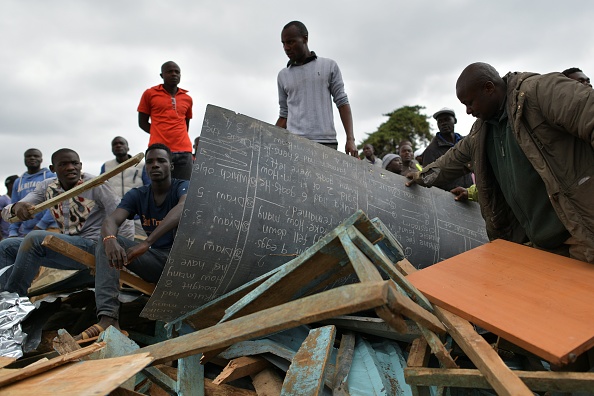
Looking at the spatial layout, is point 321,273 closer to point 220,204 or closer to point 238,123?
point 220,204

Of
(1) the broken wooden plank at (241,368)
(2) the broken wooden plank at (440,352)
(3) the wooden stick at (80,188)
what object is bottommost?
(1) the broken wooden plank at (241,368)

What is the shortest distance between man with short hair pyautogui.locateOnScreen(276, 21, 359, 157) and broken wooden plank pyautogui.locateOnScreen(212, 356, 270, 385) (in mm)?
2463

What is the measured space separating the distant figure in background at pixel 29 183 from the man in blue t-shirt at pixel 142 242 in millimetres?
2497

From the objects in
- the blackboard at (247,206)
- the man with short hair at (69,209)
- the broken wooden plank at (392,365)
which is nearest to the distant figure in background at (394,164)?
the blackboard at (247,206)

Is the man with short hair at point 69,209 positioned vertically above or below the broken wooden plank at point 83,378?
above

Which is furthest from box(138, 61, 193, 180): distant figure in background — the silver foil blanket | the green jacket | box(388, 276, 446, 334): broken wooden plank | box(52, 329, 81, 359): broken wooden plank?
box(388, 276, 446, 334): broken wooden plank

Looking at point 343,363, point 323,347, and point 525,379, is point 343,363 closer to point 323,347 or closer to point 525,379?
point 323,347

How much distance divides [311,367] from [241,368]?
685 millimetres

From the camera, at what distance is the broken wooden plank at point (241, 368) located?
3096 millimetres

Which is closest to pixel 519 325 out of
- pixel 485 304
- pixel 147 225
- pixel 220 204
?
pixel 485 304

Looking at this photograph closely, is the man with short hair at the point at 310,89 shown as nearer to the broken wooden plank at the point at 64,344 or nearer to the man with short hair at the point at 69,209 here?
the man with short hair at the point at 69,209

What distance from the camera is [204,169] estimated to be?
10.4 ft

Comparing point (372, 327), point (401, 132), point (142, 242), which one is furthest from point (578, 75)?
point (401, 132)

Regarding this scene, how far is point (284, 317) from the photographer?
83.4 inches
